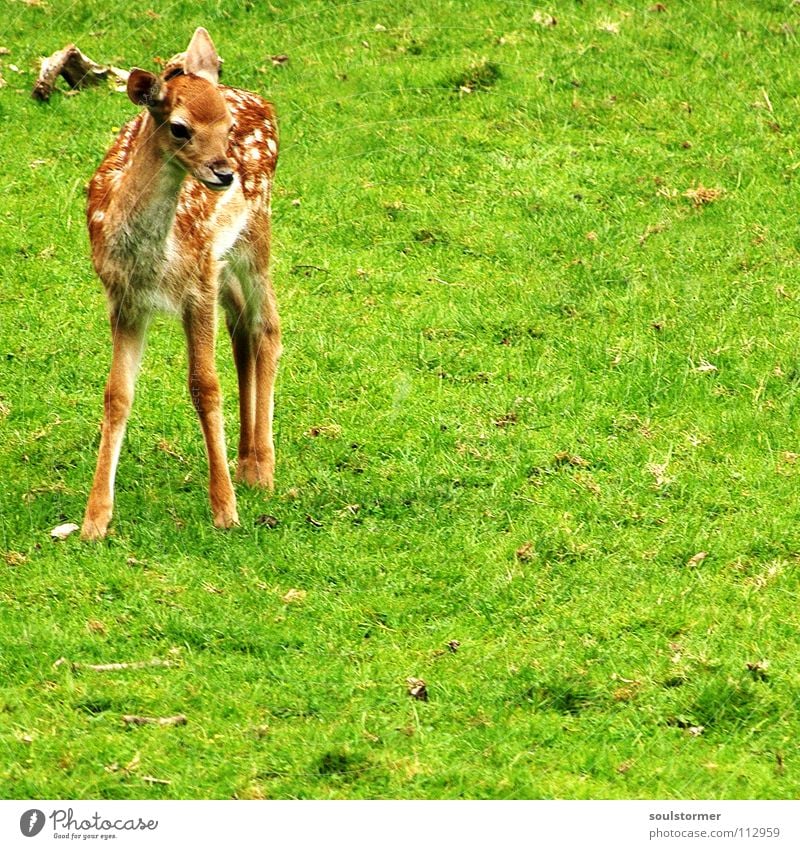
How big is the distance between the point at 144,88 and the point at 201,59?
471mm

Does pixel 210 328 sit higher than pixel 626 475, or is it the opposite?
pixel 210 328

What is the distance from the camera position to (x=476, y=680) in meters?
6.38

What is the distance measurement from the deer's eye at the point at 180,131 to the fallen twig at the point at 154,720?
8.08ft

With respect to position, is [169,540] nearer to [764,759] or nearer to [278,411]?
[278,411]

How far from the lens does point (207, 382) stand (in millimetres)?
7637

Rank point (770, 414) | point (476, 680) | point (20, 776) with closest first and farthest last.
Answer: point (20, 776)
point (476, 680)
point (770, 414)

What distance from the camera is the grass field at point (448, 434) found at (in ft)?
19.8

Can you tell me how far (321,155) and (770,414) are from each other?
4213 mm

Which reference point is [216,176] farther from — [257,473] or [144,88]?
[257,473]

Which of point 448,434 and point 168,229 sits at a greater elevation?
point 168,229

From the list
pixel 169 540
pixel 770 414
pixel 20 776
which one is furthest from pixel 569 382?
pixel 20 776

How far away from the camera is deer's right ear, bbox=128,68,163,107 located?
6.81m

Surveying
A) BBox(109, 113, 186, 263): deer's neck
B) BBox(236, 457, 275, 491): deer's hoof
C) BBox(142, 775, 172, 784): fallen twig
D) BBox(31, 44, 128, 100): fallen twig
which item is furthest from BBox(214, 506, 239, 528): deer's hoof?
BBox(31, 44, 128, 100): fallen twig

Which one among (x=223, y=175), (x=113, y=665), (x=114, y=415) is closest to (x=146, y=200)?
(x=223, y=175)
